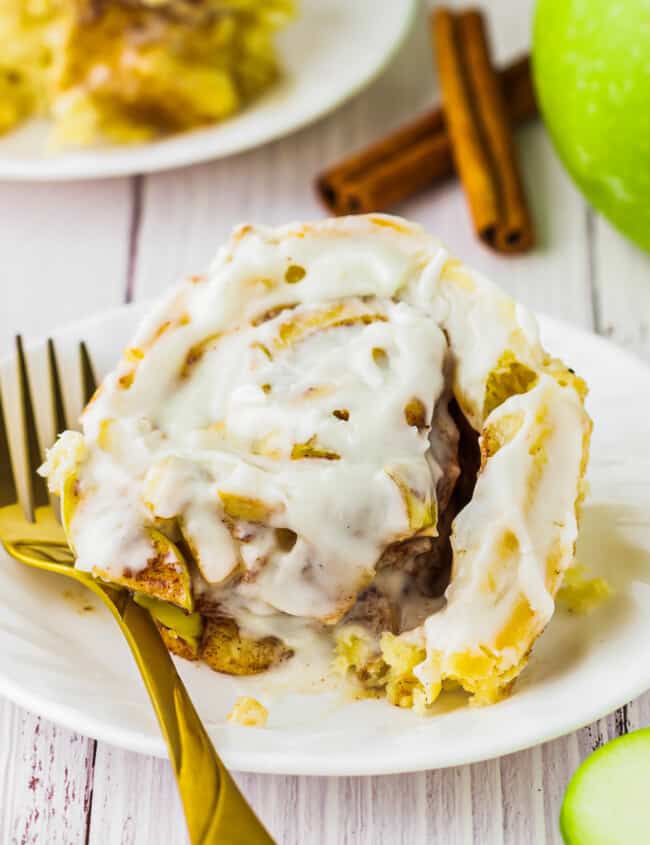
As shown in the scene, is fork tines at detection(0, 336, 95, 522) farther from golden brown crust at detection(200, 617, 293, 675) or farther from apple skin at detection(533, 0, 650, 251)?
apple skin at detection(533, 0, 650, 251)

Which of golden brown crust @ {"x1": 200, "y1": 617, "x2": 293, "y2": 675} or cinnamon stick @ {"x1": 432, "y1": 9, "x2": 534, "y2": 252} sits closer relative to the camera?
golden brown crust @ {"x1": 200, "y1": 617, "x2": 293, "y2": 675}

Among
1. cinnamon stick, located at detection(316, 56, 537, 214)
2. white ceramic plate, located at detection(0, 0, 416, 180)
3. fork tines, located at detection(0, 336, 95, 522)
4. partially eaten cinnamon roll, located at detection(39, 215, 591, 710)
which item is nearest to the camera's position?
partially eaten cinnamon roll, located at detection(39, 215, 591, 710)

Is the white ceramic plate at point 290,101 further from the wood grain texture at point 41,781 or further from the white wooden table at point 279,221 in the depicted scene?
the wood grain texture at point 41,781

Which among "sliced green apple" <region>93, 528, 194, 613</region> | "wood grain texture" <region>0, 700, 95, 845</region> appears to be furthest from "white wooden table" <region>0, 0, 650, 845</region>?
"sliced green apple" <region>93, 528, 194, 613</region>

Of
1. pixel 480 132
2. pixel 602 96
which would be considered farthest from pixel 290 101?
pixel 602 96

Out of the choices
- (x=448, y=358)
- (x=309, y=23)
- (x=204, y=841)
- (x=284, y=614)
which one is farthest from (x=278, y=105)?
(x=204, y=841)

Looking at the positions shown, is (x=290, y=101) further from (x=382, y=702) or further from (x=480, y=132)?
(x=382, y=702)

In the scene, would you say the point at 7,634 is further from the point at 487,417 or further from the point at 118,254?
the point at 118,254
